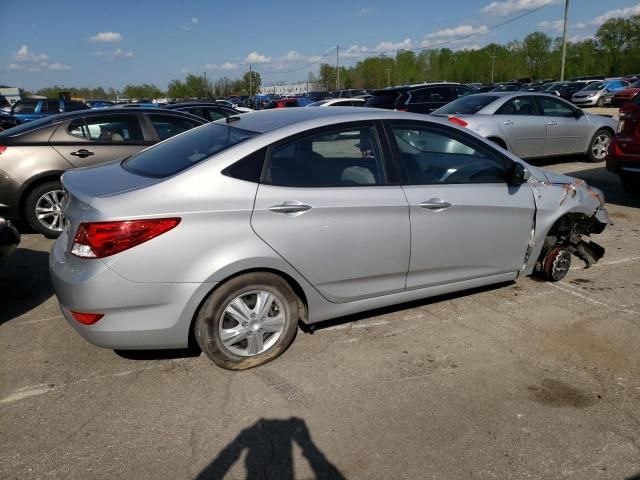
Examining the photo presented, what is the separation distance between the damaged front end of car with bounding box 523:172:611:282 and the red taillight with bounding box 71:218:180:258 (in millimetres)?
2934

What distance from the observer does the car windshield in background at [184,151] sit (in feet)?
10.4

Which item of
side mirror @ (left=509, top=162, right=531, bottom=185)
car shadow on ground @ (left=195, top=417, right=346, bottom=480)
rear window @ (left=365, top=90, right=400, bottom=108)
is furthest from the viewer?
rear window @ (left=365, top=90, right=400, bottom=108)

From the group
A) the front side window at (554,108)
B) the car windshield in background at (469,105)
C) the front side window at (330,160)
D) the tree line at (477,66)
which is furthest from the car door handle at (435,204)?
the tree line at (477,66)

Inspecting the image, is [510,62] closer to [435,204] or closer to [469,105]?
[469,105]

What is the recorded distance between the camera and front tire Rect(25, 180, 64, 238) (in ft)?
19.4

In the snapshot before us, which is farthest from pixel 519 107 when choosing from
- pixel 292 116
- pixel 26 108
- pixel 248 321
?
pixel 26 108

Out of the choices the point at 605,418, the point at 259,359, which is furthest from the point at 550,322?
the point at 259,359

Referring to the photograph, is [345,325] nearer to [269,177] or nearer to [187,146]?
[269,177]

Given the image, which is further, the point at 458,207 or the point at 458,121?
the point at 458,121

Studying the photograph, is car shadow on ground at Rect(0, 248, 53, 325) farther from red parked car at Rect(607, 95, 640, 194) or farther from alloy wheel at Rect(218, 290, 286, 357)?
red parked car at Rect(607, 95, 640, 194)

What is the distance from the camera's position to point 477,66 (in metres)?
95.5

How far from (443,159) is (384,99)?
9.16m

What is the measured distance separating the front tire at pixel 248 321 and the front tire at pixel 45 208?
3.86 metres

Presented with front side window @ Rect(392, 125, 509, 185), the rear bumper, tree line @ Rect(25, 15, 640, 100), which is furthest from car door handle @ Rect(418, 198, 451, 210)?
tree line @ Rect(25, 15, 640, 100)
